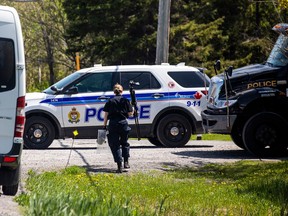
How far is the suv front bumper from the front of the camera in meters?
17.9

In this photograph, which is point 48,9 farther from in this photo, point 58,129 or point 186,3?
point 58,129

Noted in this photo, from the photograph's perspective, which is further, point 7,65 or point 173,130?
point 173,130

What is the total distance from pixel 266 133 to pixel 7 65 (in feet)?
26.5

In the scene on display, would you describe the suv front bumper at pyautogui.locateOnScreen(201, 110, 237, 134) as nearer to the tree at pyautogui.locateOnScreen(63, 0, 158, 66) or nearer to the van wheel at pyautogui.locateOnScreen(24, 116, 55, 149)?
the van wheel at pyautogui.locateOnScreen(24, 116, 55, 149)

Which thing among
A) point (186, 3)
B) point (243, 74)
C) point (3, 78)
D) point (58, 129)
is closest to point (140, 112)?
point (58, 129)

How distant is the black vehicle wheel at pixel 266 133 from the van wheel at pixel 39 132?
191 inches

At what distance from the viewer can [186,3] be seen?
42.3m

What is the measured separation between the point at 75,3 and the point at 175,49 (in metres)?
6.22

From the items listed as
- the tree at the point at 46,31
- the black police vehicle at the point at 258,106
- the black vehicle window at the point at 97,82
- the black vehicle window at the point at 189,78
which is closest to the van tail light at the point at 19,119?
the black police vehicle at the point at 258,106

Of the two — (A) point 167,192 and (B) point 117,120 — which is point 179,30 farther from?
(A) point 167,192

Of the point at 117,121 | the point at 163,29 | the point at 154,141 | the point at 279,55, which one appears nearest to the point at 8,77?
the point at 117,121

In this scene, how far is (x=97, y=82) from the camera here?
66.3 feet

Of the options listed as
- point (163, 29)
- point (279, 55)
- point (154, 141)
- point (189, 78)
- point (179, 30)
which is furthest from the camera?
point (179, 30)

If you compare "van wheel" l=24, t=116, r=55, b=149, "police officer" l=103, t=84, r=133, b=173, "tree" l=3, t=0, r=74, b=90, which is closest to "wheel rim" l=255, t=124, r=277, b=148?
"police officer" l=103, t=84, r=133, b=173
